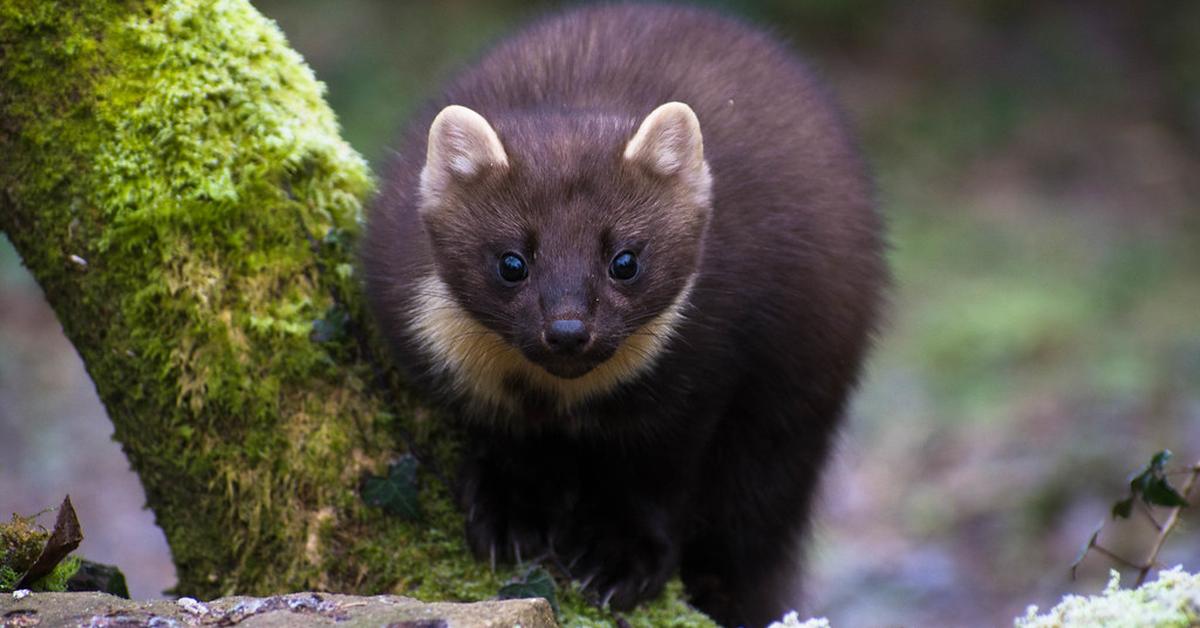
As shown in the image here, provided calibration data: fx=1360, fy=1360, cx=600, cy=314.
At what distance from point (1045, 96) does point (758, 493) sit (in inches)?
521

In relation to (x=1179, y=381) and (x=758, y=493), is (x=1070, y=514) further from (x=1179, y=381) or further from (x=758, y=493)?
(x=758, y=493)

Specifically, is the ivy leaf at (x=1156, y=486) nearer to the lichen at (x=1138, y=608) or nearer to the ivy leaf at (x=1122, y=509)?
the ivy leaf at (x=1122, y=509)

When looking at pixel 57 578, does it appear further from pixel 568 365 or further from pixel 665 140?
pixel 665 140

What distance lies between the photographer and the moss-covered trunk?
4938mm

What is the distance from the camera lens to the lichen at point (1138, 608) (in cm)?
353

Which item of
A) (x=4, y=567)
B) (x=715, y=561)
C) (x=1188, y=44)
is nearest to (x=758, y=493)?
(x=715, y=561)

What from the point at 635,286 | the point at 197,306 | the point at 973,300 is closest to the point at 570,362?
the point at 635,286

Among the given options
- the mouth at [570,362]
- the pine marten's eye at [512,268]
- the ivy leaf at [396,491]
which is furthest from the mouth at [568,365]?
the ivy leaf at [396,491]

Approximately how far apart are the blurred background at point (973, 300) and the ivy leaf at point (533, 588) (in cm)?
273

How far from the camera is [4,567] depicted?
399cm

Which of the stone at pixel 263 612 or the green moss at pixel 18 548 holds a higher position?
the green moss at pixel 18 548

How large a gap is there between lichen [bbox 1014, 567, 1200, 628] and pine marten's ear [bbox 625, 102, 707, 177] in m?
2.09

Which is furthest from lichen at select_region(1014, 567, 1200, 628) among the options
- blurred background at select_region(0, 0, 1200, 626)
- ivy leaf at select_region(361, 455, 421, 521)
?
blurred background at select_region(0, 0, 1200, 626)

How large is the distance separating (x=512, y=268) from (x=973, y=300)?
34.3 ft
